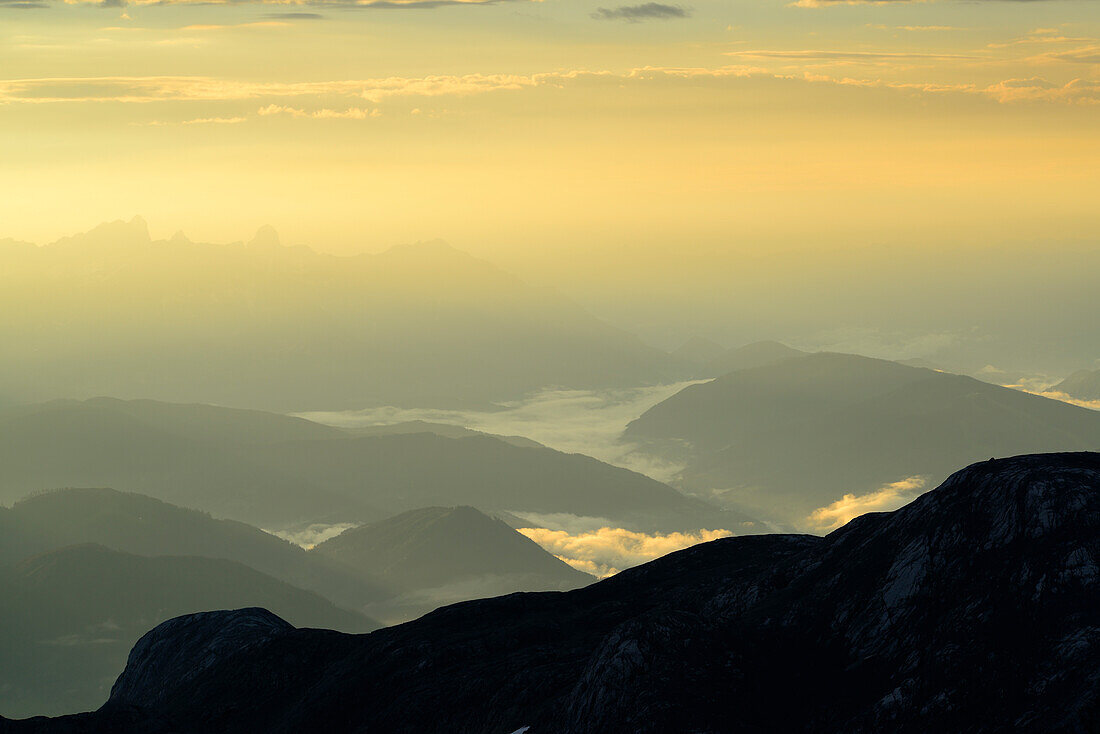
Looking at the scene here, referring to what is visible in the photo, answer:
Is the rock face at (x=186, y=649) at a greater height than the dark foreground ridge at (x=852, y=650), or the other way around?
the dark foreground ridge at (x=852, y=650)

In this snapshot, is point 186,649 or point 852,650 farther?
point 186,649

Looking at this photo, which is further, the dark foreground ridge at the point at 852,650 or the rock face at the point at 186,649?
the rock face at the point at 186,649

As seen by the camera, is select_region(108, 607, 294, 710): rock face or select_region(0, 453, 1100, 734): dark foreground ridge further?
select_region(108, 607, 294, 710): rock face

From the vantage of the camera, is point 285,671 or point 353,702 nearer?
point 353,702

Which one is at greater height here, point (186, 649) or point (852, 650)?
point (852, 650)

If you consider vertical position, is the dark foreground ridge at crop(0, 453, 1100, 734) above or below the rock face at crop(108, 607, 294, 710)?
above

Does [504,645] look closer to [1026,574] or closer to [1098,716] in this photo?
[1026,574]

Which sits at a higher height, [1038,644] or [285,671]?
[1038,644]

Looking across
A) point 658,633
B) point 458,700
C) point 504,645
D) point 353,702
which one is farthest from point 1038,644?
Answer: point 353,702
